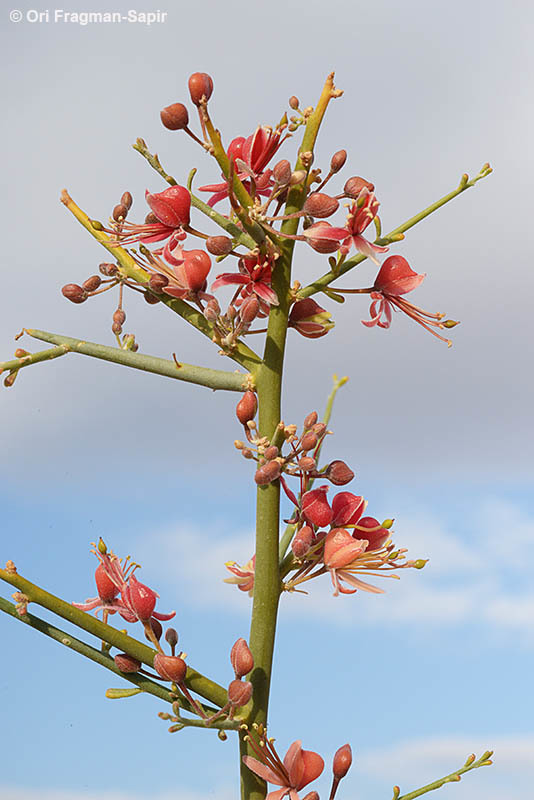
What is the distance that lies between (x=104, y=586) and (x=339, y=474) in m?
0.54

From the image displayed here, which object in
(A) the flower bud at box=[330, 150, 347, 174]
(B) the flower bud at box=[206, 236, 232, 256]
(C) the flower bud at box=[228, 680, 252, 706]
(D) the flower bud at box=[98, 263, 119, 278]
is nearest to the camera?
(C) the flower bud at box=[228, 680, 252, 706]

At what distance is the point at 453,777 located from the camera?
6.83ft

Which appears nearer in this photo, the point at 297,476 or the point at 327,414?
the point at 297,476

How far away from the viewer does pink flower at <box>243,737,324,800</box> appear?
191 cm

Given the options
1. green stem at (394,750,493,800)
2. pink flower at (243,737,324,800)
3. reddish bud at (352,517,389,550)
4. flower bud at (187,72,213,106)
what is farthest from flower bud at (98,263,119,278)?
green stem at (394,750,493,800)

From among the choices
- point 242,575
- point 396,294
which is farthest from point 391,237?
point 242,575

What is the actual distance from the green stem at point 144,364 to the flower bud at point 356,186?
45 centimetres

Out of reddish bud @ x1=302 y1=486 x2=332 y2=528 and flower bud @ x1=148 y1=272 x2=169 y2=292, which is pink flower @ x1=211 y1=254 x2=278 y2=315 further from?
reddish bud @ x1=302 y1=486 x2=332 y2=528

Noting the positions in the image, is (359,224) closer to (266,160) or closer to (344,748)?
(266,160)

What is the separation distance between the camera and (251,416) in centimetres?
196

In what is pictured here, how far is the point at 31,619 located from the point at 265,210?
3.04 ft

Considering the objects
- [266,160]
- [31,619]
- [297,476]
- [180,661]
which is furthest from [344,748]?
[266,160]

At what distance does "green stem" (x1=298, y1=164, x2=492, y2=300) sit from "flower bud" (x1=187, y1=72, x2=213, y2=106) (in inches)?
17.5

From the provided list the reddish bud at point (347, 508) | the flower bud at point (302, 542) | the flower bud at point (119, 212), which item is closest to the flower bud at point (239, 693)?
the flower bud at point (302, 542)
